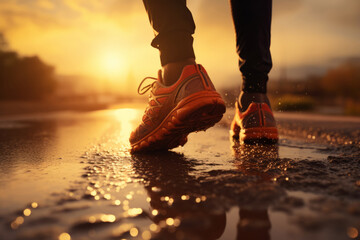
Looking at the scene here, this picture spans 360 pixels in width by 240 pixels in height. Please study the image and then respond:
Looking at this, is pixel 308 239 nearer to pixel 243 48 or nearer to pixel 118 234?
pixel 118 234

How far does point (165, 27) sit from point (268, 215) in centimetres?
105

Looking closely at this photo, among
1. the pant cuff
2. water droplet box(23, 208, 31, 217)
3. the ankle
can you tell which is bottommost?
water droplet box(23, 208, 31, 217)

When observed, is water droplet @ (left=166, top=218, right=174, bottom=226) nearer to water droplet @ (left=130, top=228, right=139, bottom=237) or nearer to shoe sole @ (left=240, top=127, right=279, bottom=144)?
water droplet @ (left=130, top=228, right=139, bottom=237)

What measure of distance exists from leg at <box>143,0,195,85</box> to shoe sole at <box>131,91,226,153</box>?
0.20 meters

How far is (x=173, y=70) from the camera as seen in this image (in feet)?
4.67

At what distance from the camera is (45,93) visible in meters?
11.2

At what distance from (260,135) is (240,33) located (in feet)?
2.12

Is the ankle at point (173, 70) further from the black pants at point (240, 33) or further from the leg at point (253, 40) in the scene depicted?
the leg at point (253, 40)

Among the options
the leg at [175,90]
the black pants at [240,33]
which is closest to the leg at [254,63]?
the black pants at [240,33]

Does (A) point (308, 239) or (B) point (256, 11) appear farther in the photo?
(B) point (256, 11)

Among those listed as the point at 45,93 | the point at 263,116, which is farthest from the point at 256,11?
the point at 45,93

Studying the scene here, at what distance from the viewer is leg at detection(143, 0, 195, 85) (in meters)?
1.40

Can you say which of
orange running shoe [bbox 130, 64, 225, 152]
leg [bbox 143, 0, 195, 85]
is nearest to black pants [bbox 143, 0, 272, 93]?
leg [bbox 143, 0, 195, 85]

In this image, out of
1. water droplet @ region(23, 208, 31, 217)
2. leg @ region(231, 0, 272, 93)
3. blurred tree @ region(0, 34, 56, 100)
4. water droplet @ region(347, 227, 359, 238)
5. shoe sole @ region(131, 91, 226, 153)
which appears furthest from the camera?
blurred tree @ region(0, 34, 56, 100)
